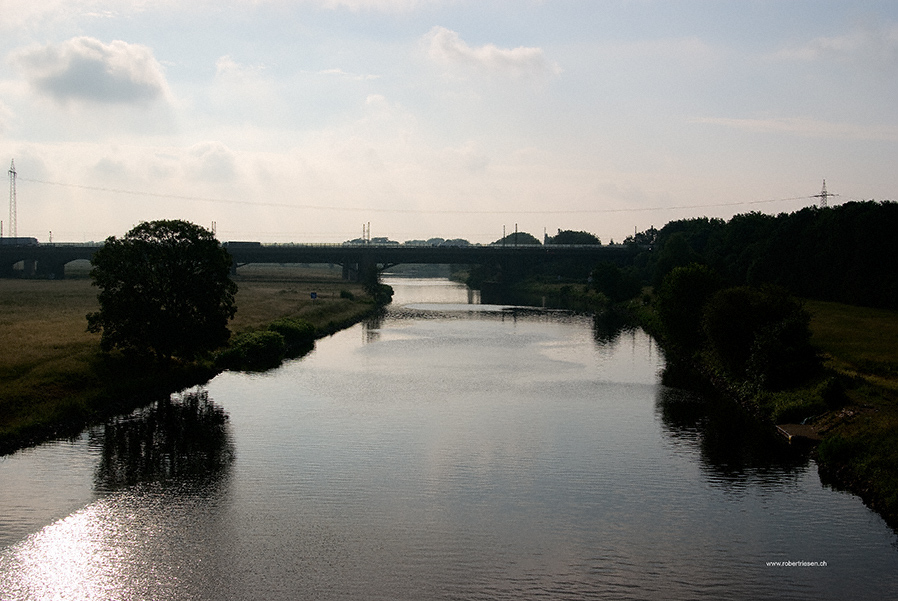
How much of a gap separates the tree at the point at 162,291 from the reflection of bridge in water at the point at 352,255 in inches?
4364

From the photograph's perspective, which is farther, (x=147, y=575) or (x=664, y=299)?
(x=664, y=299)

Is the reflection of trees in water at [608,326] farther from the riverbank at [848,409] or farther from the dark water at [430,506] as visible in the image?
the dark water at [430,506]

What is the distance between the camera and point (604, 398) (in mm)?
53031

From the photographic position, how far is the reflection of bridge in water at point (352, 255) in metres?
170

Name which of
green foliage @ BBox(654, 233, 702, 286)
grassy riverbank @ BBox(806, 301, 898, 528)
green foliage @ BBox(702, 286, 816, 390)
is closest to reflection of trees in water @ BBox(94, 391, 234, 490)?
grassy riverbank @ BBox(806, 301, 898, 528)

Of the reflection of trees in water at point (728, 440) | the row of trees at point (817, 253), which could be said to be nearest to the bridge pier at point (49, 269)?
the row of trees at point (817, 253)

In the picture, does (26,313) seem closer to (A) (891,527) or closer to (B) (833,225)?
(A) (891,527)

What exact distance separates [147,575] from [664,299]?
184ft

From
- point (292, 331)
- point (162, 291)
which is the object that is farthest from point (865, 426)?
point (292, 331)

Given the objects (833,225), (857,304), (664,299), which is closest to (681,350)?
(664,299)

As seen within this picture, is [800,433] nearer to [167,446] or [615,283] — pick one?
[167,446]

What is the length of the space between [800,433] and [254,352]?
44694 mm

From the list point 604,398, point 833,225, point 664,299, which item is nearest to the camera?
point 604,398

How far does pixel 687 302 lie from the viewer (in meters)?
69.2
